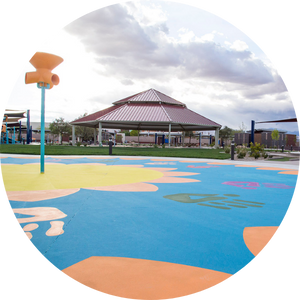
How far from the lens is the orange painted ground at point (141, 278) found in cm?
168

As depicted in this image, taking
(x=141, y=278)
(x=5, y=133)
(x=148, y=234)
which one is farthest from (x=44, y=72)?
(x=141, y=278)

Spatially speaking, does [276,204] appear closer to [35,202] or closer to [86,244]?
[86,244]

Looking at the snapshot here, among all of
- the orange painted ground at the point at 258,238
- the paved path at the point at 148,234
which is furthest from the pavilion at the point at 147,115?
the orange painted ground at the point at 258,238

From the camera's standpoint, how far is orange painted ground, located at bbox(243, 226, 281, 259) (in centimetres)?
233

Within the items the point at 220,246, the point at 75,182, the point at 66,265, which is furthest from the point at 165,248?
the point at 75,182

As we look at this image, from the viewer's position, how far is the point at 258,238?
2641mm

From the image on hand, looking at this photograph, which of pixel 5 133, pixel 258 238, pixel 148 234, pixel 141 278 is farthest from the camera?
pixel 5 133

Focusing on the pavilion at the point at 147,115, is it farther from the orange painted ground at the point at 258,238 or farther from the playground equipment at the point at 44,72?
the orange painted ground at the point at 258,238

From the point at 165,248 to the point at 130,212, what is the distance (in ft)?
4.14

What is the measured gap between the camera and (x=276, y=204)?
417 centimetres

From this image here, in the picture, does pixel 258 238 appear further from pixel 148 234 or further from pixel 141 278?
pixel 141 278

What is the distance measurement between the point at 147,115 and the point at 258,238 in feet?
83.8

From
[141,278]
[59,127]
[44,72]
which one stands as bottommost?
[141,278]

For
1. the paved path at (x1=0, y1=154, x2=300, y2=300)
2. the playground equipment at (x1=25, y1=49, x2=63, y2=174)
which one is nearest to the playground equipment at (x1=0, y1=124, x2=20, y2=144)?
the playground equipment at (x1=25, y1=49, x2=63, y2=174)
